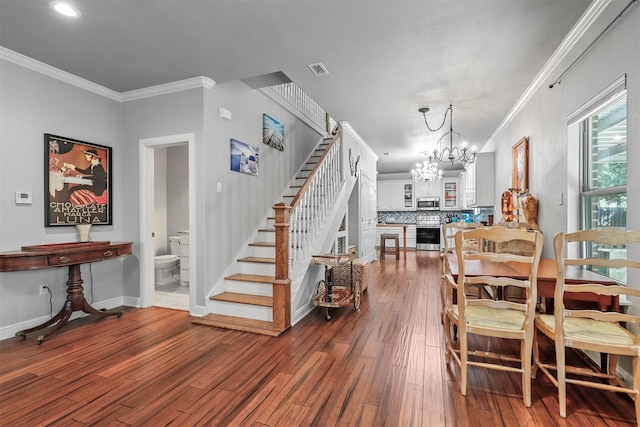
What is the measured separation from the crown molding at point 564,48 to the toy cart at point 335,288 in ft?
9.49

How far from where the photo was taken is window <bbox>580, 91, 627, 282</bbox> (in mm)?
2326

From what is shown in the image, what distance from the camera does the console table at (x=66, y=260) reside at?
264 centimetres

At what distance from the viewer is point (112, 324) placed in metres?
3.27

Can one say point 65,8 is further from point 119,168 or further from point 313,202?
point 313,202

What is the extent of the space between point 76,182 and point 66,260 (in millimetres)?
994

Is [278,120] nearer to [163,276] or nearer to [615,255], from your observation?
[163,276]

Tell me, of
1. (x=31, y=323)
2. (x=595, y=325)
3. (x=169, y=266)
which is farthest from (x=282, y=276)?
(x=169, y=266)

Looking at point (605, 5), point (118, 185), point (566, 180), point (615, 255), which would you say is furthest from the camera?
point (118, 185)

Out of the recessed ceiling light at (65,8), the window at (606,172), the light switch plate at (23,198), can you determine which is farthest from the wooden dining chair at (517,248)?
the light switch plate at (23,198)

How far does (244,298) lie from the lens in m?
3.44

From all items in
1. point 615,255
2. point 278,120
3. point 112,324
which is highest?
point 278,120

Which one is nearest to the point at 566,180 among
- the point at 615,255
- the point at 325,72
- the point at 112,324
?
the point at 615,255

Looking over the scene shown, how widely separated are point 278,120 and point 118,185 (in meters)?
2.44

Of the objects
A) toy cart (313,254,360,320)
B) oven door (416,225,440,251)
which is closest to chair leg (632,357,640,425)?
toy cart (313,254,360,320)
